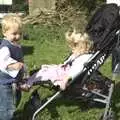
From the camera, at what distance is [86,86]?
21.3ft

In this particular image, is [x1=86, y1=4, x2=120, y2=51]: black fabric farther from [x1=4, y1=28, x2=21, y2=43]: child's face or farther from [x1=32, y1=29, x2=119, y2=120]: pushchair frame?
[x1=4, y1=28, x2=21, y2=43]: child's face

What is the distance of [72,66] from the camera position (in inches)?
250

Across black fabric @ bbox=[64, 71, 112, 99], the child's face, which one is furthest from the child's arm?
black fabric @ bbox=[64, 71, 112, 99]

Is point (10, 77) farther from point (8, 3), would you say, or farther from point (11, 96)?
point (8, 3)

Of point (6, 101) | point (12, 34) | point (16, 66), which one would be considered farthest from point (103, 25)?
point (6, 101)

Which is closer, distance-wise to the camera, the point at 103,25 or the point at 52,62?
the point at 103,25

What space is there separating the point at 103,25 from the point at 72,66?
0.59 metres

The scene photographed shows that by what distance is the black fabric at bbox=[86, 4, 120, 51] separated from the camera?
631 cm

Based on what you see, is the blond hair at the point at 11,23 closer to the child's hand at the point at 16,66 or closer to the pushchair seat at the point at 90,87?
the child's hand at the point at 16,66

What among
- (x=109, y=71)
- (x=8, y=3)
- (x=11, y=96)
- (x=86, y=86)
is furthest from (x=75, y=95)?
(x=8, y=3)

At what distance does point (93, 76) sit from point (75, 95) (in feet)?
0.96

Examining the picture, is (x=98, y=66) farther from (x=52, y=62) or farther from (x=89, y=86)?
(x=52, y=62)

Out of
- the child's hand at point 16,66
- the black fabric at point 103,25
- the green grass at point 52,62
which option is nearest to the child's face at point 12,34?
the child's hand at point 16,66

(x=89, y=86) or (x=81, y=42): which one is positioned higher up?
(x=81, y=42)
